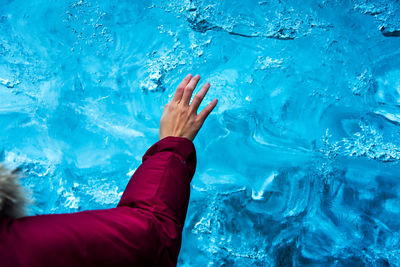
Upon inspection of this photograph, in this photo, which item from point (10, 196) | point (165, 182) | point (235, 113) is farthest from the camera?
point (235, 113)

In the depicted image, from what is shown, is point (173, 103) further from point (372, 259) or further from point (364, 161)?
point (372, 259)

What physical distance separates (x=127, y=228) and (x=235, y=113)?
35.8 inches

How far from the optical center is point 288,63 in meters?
1.47

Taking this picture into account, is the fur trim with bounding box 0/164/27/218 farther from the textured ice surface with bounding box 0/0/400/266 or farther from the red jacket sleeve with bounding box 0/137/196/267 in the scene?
the textured ice surface with bounding box 0/0/400/266

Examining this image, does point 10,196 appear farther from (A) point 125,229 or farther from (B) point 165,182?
(B) point 165,182

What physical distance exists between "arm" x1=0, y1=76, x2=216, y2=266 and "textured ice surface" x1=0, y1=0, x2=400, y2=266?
22.7 inches

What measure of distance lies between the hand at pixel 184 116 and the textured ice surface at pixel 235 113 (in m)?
0.45

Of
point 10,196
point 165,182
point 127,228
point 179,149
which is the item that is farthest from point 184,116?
point 10,196

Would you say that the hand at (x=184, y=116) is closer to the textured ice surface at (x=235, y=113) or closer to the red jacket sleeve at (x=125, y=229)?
the red jacket sleeve at (x=125, y=229)

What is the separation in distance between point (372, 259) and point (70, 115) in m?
1.54

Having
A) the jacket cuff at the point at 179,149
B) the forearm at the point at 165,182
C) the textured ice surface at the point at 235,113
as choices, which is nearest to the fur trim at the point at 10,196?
the forearm at the point at 165,182

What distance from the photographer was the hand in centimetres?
98

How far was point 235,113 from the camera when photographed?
145cm

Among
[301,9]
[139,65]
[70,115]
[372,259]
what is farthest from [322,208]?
[70,115]
